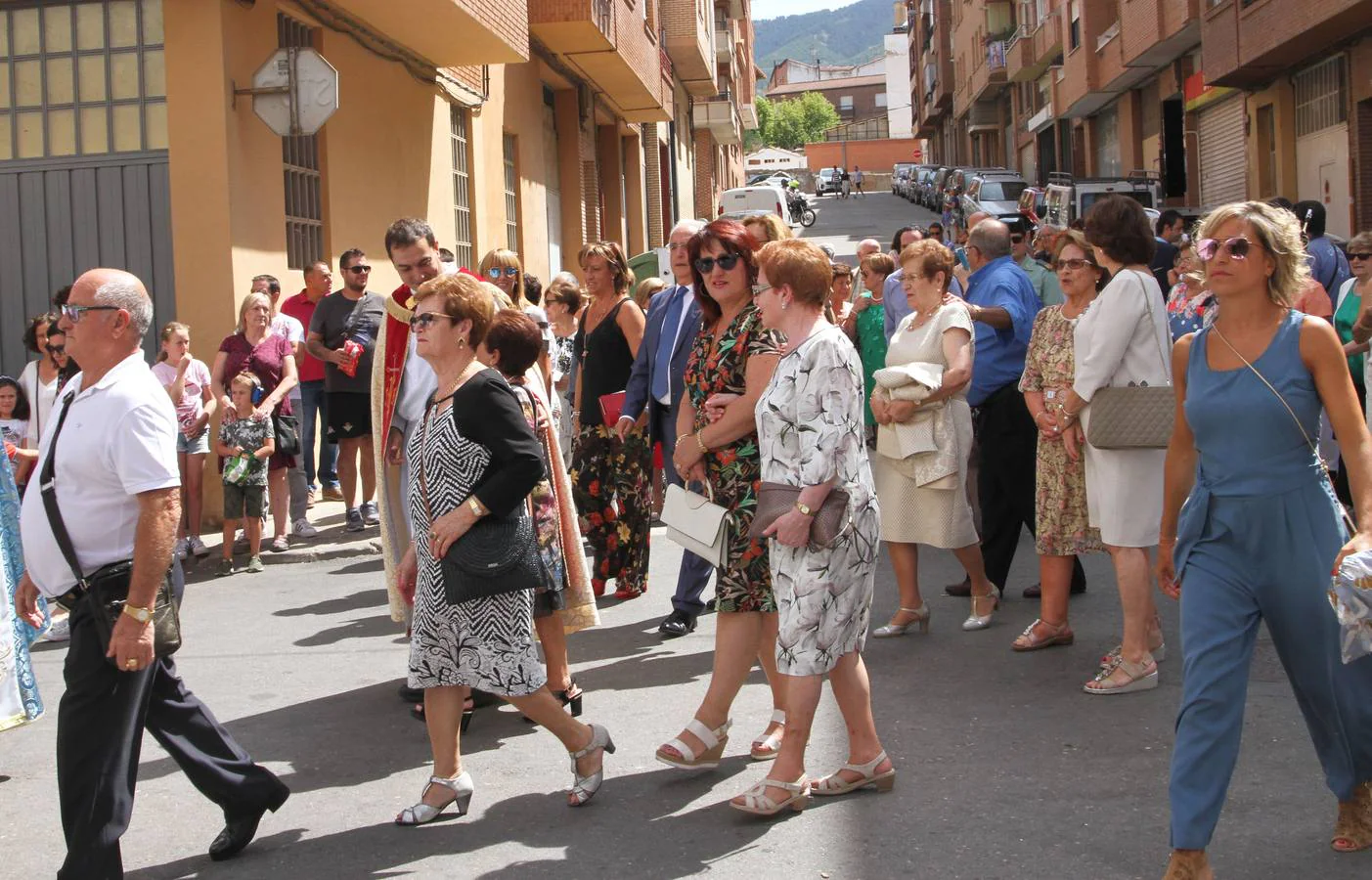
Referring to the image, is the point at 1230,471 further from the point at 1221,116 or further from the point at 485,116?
the point at 1221,116

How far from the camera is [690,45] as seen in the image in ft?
110

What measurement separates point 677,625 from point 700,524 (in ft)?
8.29

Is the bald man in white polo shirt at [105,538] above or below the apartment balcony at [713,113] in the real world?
below

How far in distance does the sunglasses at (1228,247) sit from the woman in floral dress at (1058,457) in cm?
233

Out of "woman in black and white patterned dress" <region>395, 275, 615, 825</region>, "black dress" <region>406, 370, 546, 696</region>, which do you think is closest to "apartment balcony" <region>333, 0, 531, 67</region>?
"woman in black and white patterned dress" <region>395, 275, 615, 825</region>

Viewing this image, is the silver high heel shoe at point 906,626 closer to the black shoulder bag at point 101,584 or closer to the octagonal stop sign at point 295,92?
the black shoulder bag at point 101,584

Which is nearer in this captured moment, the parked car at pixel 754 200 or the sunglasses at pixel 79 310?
the sunglasses at pixel 79 310

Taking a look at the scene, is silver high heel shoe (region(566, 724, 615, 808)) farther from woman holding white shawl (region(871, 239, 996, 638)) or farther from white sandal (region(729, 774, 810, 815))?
woman holding white shawl (region(871, 239, 996, 638))

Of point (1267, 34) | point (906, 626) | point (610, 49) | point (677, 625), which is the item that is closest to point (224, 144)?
point (677, 625)

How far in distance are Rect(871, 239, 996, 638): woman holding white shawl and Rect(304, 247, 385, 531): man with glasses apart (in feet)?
14.0

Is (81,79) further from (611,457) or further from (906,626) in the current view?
(906,626)

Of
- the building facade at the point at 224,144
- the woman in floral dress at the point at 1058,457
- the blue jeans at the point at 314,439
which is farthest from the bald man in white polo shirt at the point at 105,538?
the building facade at the point at 224,144

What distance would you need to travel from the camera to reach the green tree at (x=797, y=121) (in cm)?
13838

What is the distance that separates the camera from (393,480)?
20.6ft
